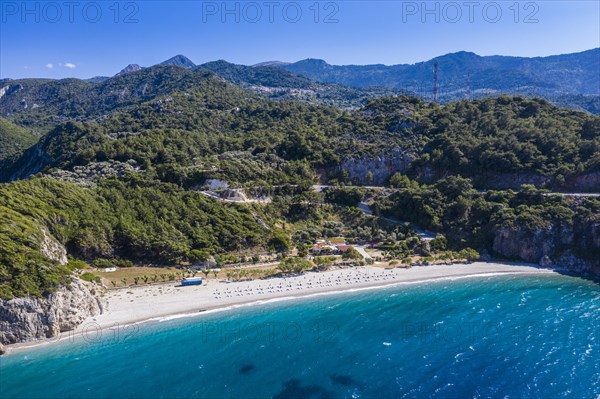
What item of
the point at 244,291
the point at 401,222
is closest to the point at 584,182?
the point at 401,222

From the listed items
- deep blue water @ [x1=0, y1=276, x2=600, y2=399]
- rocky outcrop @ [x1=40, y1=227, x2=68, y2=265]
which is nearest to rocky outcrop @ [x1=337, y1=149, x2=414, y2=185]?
deep blue water @ [x1=0, y1=276, x2=600, y2=399]

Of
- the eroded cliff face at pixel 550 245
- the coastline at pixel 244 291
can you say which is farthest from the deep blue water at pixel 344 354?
the eroded cliff face at pixel 550 245

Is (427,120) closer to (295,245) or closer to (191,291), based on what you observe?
(295,245)

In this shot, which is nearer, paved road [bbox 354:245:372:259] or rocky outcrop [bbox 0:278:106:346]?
rocky outcrop [bbox 0:278:106:346]

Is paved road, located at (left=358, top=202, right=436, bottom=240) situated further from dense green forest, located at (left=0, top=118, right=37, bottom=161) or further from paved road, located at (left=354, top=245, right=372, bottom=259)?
dense green forest, located at (left=0, top=118, right=37, bottom=161)

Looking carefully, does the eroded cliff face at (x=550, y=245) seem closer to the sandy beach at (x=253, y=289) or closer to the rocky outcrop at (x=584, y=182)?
the sandy beach at (x=253, y=289)

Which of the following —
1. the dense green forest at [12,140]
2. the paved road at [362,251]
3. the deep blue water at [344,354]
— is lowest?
the deep blue water at [344,354]
